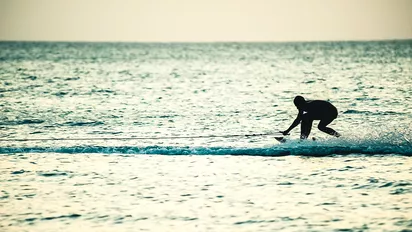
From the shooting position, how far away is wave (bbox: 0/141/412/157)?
558 inches

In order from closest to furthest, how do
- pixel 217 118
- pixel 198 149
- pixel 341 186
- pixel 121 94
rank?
1. pixel 341 186
2. pixel 198 149
3. pixel 217 118
4. pixel 121 94

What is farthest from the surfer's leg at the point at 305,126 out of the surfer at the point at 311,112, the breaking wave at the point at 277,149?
the breaking wave at the point at 277,149

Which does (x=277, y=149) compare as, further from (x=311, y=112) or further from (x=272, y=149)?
(x=311, y=112)

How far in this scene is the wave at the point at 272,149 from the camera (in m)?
14.2

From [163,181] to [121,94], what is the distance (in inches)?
935

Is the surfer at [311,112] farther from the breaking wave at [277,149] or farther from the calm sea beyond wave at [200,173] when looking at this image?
the calm sea beyond wave at [200,173]

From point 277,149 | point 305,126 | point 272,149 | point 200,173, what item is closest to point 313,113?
point 305,126

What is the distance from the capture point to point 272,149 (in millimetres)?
14578

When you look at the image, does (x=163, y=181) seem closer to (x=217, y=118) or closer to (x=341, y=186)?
(x=341, y=186)

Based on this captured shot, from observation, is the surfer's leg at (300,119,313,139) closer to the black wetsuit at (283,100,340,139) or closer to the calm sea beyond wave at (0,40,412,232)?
the black wetsuit at (283,100,340,139)

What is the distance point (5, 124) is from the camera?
20.6m

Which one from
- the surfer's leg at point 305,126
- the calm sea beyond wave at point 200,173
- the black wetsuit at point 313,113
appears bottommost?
the calm sea beyond wave at point 200,173

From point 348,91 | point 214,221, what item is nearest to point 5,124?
point 214,221

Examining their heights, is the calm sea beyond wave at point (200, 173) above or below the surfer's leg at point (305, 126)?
below
